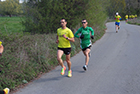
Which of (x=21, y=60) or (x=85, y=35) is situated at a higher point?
(x=85, y=35)

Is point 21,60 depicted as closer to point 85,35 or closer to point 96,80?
point 85,35

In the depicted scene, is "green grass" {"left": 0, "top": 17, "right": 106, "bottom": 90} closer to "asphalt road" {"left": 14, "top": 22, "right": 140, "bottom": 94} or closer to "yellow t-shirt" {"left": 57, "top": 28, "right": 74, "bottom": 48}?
"asphalt road" {"left": 14, "top": 22, "right": 140, "bottom": 94}

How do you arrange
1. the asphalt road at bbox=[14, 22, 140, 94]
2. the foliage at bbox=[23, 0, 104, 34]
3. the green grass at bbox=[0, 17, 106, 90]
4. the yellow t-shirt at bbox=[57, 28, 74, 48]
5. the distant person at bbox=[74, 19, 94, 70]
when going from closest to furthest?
1. the asphalt road at bbox=[14, 22, 140, 94]
2. the green grass at bbox=[0, 17, 106, 90]
3. the yellow t-shirt at bbox=[57, 28, 74, 48]
4. the distant person at bbox=[74, 19, 94, 70]
5. the foliage at bbox=[23, 0, 104, 34]

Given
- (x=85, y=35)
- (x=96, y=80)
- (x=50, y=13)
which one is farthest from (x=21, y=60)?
(x=50, y=13)

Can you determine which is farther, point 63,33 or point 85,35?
point 85,35

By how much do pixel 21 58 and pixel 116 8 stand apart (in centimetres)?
6233

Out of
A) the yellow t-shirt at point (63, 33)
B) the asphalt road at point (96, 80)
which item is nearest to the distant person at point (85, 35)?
the asphalt road at point (96, 80)

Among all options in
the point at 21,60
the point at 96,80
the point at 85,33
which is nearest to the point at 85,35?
the point at 85,33

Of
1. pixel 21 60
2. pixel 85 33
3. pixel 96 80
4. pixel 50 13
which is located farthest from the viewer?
pixel 50 13

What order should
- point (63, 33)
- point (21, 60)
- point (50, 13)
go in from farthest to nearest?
point (50, 13) → point (21, 60) → point (63, 33)

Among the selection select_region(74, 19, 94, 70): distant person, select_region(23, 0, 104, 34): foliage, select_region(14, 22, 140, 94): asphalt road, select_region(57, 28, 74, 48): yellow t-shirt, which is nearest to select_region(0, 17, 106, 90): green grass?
select_region(14, 22, 140, 94): asphalt road

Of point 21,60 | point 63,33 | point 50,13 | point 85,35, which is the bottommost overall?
point 21,60

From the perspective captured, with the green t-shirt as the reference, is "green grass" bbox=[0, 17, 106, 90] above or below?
below

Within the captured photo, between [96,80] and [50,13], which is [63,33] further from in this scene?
[50,13]
